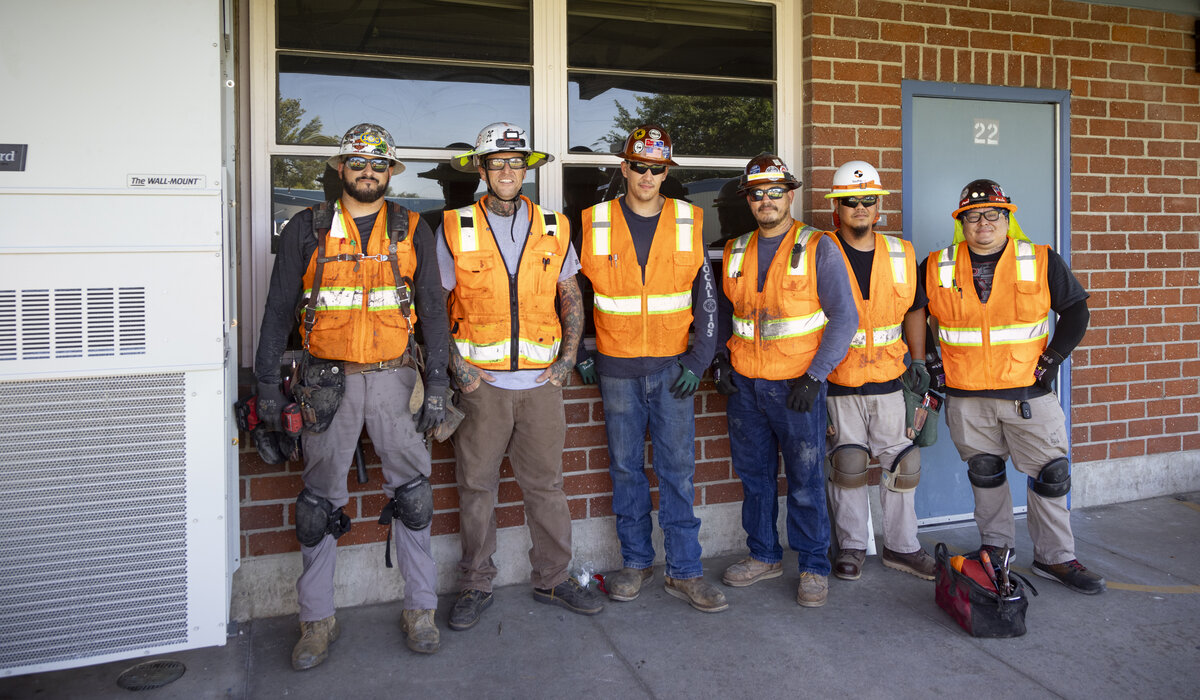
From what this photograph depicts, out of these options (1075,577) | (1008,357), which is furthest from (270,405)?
(1075,577)

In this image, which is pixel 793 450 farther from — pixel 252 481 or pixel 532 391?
pixel 252 481

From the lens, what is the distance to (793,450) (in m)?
4.36

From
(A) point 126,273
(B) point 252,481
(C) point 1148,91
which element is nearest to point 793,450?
(B) point 252,481

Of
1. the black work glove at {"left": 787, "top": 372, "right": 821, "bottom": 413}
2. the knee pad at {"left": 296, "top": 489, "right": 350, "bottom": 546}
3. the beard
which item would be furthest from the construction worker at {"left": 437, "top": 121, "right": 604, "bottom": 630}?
the black work glove at {"left": 787, "top": 372, "right": 821, "bottom": 413}

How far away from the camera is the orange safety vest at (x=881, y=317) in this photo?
4488 mm

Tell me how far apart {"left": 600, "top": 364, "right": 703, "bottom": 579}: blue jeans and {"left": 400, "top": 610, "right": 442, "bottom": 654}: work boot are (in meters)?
1.07

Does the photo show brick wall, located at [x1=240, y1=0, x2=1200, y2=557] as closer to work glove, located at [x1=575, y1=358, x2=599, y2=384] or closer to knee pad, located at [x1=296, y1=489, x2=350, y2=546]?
work glove, located at [x1=575, y1=358, x2=599, y2=384]

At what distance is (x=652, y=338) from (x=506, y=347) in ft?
2.30

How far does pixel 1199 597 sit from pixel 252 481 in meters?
4.65

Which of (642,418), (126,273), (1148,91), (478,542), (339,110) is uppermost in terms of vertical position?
Result: (1148,91)

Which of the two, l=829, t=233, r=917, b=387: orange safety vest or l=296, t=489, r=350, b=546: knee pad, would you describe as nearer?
l=296, t=489, r=350, b=546: knee pad

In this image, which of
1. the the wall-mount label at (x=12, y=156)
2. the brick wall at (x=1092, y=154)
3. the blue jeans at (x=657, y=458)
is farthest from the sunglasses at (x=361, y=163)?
the brick wall at (x=1092, y=154)

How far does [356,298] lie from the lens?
3670 millimetres

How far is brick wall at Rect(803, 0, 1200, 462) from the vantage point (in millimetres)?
5199
